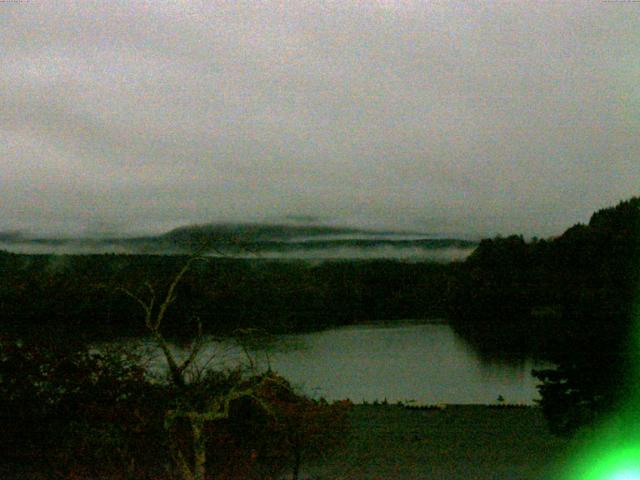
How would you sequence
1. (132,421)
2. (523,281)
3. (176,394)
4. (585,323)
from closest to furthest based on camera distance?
(176,394), (132,421), (585,323), (523,281)

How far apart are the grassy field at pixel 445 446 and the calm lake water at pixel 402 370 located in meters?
6.23

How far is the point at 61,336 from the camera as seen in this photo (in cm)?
1291

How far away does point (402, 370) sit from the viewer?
120 ft

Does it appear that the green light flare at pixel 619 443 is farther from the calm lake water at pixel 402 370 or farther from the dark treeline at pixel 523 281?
the calm lake water at pixel 402 370

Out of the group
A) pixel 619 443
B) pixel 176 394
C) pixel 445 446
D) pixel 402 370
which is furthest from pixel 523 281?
pixel 176 394

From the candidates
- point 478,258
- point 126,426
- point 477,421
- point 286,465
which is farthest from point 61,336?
point 478,258

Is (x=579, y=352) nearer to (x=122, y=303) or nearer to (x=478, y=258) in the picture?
(x=122, y=303)

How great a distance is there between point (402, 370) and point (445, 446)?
24.3m

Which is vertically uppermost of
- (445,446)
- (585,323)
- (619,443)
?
(585,323)

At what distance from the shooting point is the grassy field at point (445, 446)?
416 inches

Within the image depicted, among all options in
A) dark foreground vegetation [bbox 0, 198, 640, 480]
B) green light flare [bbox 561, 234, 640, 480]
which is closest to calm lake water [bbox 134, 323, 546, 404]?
dark foreground vegetation [bbox 0, 198, 640, 480]

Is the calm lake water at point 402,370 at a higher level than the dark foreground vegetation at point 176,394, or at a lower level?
lower

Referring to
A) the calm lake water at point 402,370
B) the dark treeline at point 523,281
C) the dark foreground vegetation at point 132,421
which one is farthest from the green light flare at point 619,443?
the calm lake water at point 402,370

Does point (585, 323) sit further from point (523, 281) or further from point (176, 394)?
point (523, 281)
